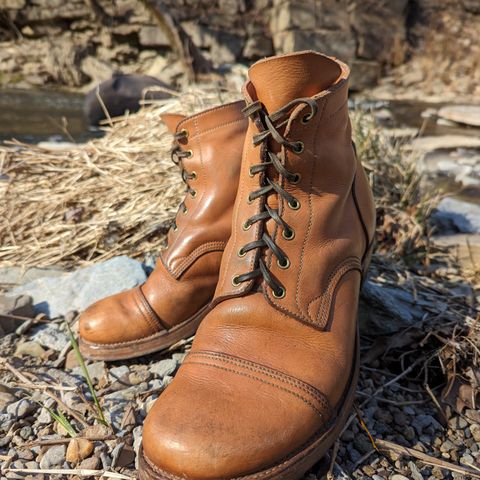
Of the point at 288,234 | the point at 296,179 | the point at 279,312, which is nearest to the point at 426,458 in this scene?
the point at 279,312

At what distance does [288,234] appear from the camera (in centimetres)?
121

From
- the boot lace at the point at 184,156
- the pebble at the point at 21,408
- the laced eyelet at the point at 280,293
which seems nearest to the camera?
the laced eyelet at the point at 280,293

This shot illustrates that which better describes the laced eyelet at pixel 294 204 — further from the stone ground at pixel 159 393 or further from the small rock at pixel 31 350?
the small rock at pixel 31 350

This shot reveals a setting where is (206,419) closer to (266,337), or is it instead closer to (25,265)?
(266,337)

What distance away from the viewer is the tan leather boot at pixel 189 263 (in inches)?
60.9

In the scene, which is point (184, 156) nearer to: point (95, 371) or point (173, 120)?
point (173, 120)

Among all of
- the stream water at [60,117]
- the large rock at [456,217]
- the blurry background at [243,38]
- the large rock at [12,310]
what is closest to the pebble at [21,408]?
the large rock at [12,310]

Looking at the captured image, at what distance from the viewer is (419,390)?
1.44m

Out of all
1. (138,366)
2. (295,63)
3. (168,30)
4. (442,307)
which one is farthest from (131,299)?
(168,30)

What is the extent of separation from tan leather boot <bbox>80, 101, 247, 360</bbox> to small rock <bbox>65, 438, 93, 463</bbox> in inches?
14.8

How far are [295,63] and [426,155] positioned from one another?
13.7 feet

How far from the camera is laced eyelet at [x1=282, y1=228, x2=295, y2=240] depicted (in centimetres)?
121

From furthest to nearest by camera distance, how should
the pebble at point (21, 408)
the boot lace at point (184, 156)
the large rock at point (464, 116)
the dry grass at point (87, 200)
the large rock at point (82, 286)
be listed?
the large rock at point (464, 116), the dry grass at point (87, 200), the large rock at point (82, 286), the boot lace at point (184, 156), the pebble at point (21, 408)

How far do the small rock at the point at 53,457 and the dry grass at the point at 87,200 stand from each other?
1.29 m
